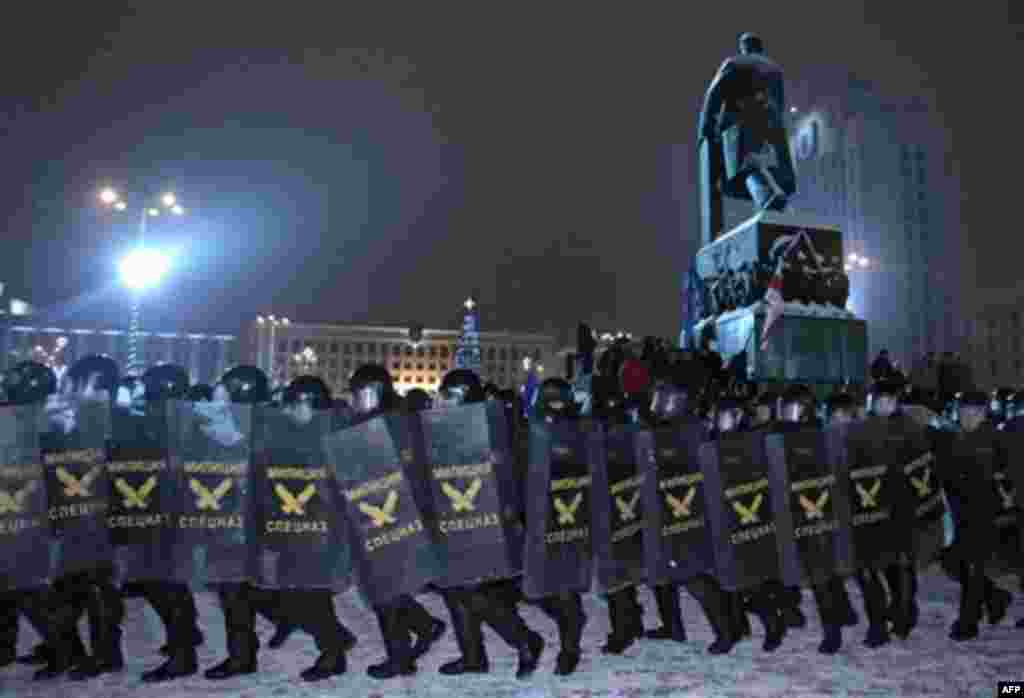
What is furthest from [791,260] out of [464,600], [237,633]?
[237,633]

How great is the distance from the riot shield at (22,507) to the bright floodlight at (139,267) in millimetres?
13406

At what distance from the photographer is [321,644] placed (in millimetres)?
6012

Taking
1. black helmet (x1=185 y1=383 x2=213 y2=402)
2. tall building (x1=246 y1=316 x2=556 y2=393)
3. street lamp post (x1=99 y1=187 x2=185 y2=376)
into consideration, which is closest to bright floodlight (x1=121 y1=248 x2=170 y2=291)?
street lamp post (x1=99 y1=187 x2=185 y2=376)

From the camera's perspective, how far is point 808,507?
653cm

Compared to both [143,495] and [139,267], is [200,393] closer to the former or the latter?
[143,495]

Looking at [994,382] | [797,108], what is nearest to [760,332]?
[994,382]

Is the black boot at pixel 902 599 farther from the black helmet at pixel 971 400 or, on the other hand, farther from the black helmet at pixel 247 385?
the black helmet at pixel 247 385

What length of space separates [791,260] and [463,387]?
1142 centimetres

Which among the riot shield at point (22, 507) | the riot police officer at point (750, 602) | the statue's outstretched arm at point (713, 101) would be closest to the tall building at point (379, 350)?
the statue's outstretched arm at point (713, 101)

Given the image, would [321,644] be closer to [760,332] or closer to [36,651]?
[36,651]

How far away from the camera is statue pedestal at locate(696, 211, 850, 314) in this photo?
1627 cm

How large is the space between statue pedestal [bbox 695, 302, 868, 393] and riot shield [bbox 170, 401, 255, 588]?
11203 millimetres

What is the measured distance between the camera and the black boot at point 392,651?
596cm

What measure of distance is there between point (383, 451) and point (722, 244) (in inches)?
545
